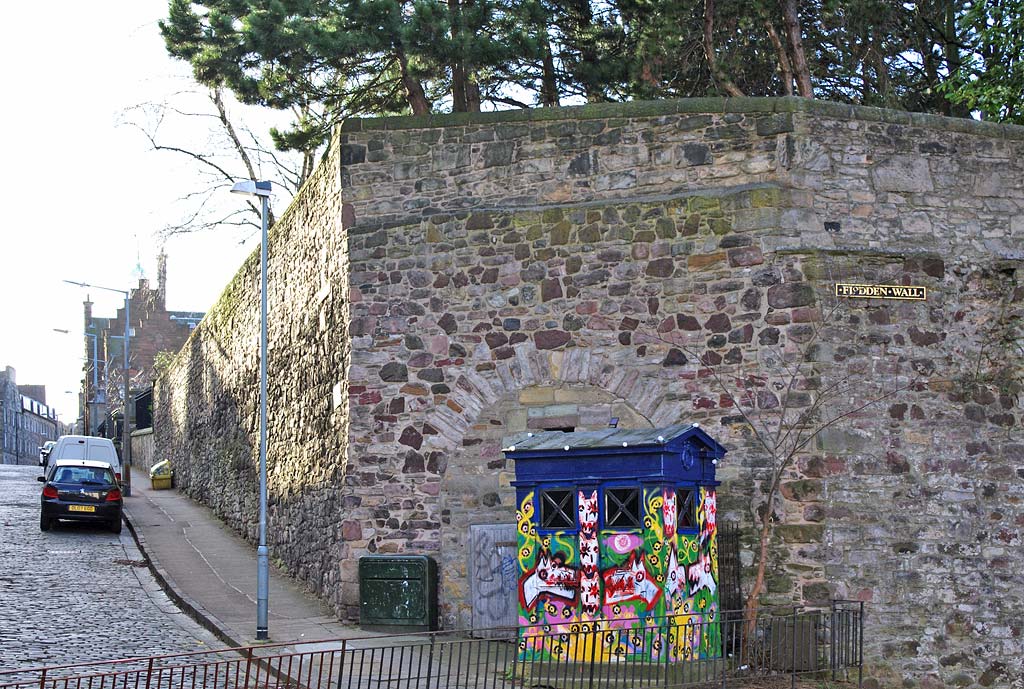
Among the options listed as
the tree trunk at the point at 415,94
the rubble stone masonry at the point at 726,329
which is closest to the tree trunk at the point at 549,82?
the tree trunk at the point at 415,94

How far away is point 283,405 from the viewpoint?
19.5 m

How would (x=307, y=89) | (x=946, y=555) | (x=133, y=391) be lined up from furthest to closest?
1. (x=133, y=391)
2. (x=307, y=89)
3. (x=946, y=555)

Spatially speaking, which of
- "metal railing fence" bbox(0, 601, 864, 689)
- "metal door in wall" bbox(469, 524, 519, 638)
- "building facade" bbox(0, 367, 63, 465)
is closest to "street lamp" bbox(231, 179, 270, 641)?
"metal railing fence" bbox(0, 601, 864, 689)

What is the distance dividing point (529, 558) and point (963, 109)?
14.9 metres

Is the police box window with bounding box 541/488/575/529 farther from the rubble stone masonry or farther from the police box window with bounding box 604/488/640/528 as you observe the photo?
the rubble stone masonry

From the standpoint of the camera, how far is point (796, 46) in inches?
796

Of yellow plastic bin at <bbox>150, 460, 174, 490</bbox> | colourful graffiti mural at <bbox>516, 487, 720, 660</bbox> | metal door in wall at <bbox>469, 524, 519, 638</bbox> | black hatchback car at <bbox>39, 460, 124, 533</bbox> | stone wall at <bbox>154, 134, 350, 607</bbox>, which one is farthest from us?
yellow plastic bin at <bbox>150, 460, 174, 490</bbox>

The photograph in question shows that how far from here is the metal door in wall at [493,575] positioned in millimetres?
14406

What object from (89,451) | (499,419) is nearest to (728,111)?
(499,419)

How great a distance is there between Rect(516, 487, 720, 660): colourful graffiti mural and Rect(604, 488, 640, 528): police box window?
0.23ft

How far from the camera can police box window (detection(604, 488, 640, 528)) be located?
11.3 m

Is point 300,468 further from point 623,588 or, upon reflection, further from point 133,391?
point 133,391

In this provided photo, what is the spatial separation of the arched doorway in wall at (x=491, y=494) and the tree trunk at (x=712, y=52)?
8.59m

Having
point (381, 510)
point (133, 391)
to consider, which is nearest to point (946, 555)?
point (381, 510)
